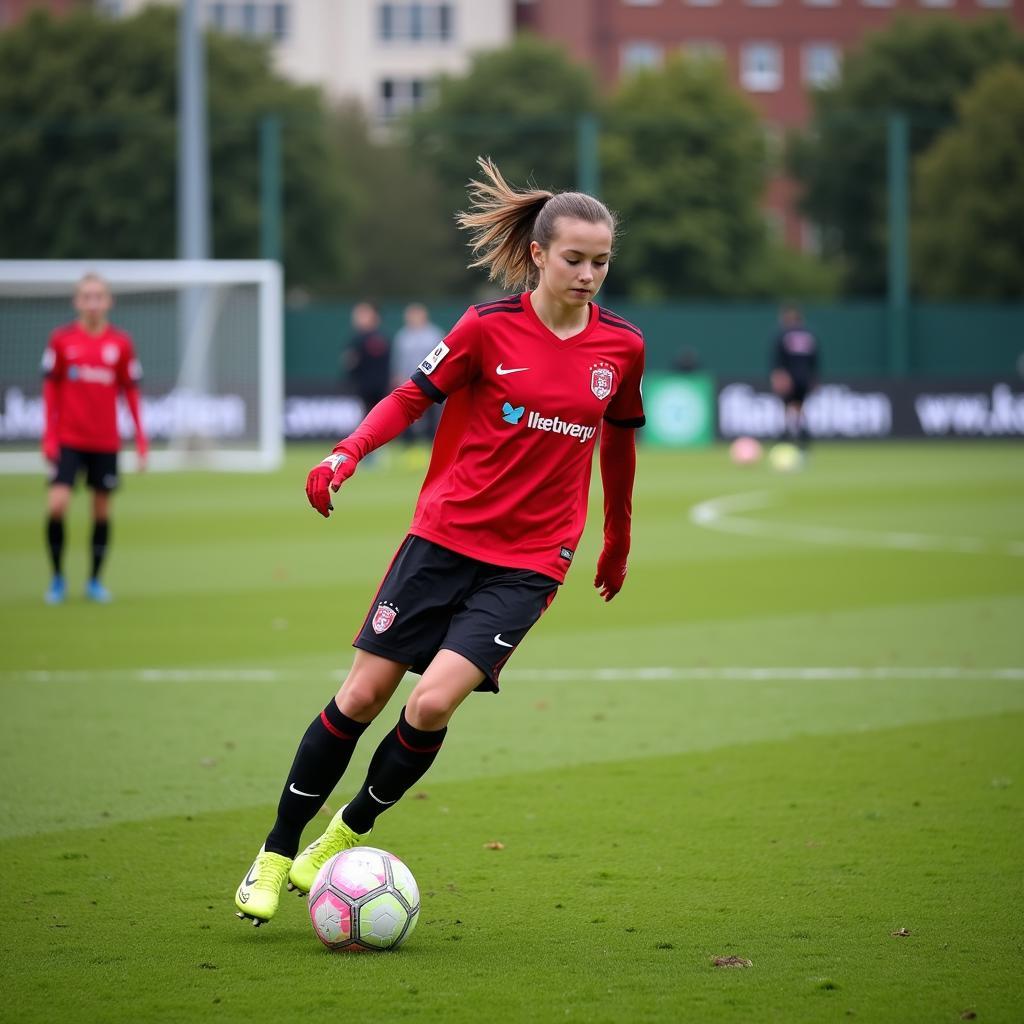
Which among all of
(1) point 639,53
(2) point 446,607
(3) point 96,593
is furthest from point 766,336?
(1) point 639,53

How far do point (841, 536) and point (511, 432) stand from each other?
41.9 feet

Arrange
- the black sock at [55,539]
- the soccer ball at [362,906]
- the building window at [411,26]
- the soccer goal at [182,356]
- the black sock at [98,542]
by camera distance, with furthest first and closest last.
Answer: the building window at [411,26], the soccer goal at [182,356], the black sock at [98,542], the black sock at [55,539], the soccer ball at [362,906]

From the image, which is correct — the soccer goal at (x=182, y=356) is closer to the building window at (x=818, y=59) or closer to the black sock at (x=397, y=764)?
the black sock at (x=397, y=764)

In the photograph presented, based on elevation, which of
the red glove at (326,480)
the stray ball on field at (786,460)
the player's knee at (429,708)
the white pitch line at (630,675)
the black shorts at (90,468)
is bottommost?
the white pitch line at (630,675)

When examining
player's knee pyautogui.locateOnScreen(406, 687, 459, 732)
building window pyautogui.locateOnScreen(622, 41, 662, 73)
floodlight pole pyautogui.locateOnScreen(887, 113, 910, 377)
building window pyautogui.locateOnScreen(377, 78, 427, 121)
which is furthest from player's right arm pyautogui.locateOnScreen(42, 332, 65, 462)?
building window pyautogui.locateOnScreen(622, 41, 662, 73)

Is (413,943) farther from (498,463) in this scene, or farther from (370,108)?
(370,108)

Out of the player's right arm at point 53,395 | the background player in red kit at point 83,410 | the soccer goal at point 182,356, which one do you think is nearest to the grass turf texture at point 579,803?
the background player in red kit at point 83,410

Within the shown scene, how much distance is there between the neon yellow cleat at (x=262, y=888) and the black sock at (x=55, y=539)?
766 cm

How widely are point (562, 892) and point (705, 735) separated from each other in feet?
8.86

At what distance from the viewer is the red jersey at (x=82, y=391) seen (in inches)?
488

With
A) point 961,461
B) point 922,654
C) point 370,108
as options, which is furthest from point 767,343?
point 370,108

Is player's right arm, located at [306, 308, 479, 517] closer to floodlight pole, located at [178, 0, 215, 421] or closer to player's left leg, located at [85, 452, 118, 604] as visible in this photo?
player's left leg, located at [85, 452, 118, 604]

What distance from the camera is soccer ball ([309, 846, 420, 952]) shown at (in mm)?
5004

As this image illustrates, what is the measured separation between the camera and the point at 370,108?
8119cm
